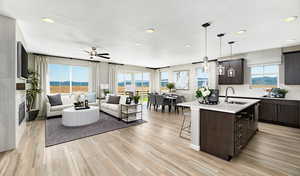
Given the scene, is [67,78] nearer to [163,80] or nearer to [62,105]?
[62,105]

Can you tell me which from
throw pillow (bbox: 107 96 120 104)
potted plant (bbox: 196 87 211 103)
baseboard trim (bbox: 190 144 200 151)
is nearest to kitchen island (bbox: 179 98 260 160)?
baseboard trim (bbox: 190 144 200 151)

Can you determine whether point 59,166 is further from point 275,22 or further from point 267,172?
point 275,22

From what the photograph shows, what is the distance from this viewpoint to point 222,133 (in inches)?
87.2

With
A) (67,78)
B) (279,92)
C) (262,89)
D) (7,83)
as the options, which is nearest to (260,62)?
(262,89)

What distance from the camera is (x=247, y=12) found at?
2.12 metres

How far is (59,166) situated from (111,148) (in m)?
0.88

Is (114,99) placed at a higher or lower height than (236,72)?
lower

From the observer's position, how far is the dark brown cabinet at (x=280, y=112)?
378 cm

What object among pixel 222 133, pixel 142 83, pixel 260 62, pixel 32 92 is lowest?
pixel 222 133

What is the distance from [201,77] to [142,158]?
573 cm

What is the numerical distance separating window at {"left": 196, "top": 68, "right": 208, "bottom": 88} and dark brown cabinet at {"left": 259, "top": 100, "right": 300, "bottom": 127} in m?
2.62

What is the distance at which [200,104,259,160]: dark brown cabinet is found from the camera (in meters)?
2.13

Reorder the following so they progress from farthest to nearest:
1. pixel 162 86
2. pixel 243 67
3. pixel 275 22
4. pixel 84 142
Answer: pixel 162 86 → pixel 243 67 → pixel 84 142 → pixel 275 22

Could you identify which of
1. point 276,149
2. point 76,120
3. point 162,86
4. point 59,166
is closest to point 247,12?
point 276,149
